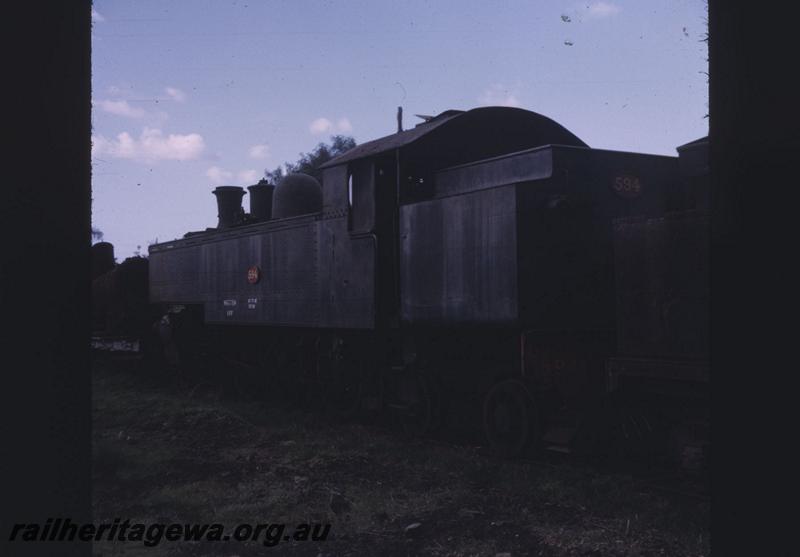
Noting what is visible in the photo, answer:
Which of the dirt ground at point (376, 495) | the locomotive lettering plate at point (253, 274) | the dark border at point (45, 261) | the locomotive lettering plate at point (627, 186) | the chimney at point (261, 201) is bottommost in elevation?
the dirt ground at point (376, 495)

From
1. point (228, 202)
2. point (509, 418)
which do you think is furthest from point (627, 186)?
point (228, 202)

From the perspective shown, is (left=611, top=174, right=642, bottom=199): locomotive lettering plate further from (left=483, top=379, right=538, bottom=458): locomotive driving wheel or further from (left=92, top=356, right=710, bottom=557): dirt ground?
(left=92, top=356, right=710, bottom=557): dirt ground

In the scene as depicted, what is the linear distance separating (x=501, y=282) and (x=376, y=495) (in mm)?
2369

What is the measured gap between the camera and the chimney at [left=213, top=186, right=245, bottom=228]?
1393 centimetres

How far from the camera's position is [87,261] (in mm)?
1142

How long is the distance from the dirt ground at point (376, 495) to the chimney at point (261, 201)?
16.3ft

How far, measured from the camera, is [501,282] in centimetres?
707

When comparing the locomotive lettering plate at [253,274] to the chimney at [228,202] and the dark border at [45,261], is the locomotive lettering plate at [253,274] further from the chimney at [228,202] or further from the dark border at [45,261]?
the dark border at [45,261]

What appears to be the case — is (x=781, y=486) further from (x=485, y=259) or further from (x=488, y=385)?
(x=488, y=385)

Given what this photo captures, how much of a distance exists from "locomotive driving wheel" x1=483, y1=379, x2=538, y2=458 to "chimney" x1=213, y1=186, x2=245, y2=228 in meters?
7.95

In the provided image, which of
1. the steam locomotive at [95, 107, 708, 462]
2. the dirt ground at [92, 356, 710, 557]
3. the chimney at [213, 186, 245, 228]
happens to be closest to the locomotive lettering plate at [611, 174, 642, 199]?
the steam locomotive at [95, 107, 708, 462]

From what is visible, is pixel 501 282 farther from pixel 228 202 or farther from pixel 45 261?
pixel 228 202

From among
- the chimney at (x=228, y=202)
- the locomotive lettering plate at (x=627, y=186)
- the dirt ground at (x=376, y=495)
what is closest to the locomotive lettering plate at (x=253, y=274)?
the chimney at (x=228, y=202)

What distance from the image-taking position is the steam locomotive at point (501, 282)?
575 centimetres
